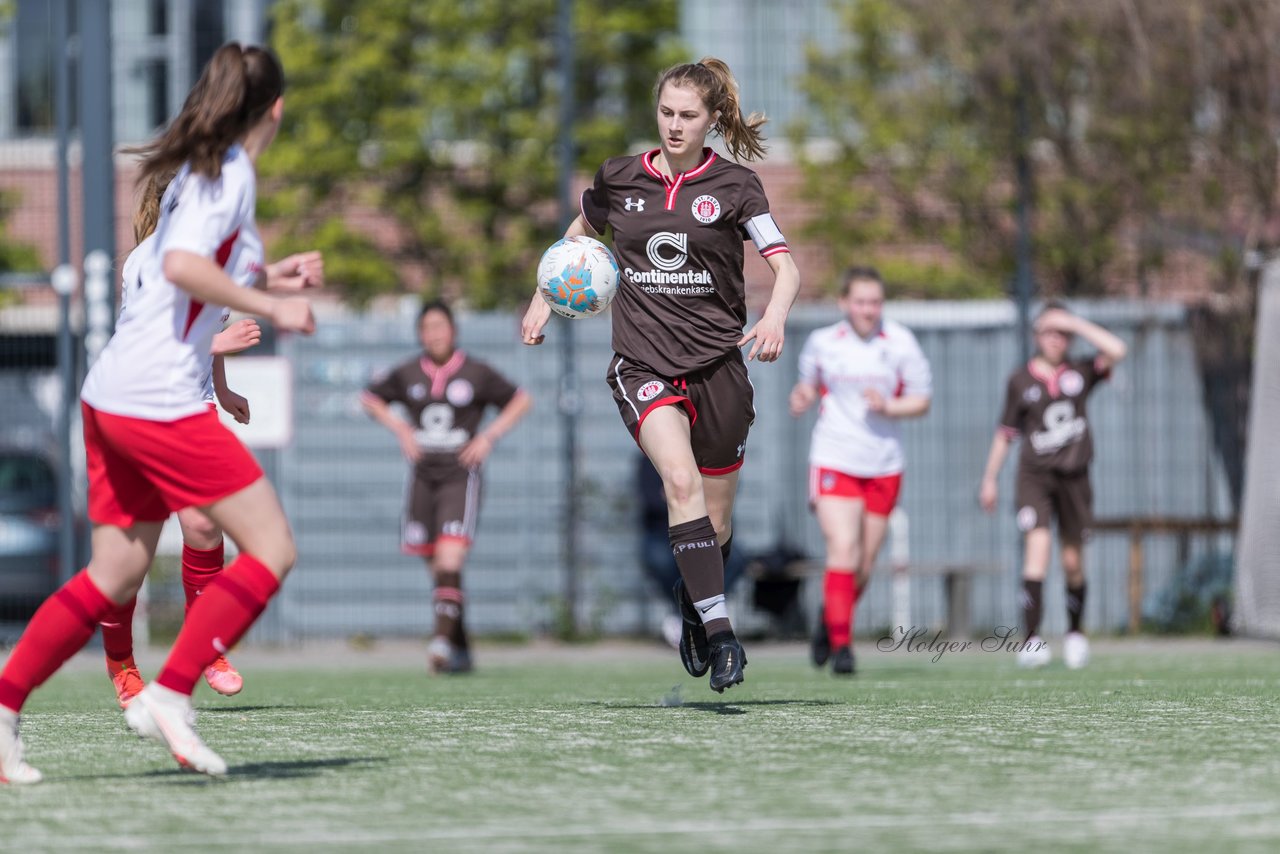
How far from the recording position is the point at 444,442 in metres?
12.4

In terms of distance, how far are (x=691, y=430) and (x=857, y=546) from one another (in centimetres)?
383

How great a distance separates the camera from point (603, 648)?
15.8 m

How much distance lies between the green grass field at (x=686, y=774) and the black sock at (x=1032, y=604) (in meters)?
3.62

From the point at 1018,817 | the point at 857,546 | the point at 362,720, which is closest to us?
the point at 1018,817

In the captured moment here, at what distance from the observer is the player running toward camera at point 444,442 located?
12.2 metres

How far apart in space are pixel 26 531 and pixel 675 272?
10.6 meters

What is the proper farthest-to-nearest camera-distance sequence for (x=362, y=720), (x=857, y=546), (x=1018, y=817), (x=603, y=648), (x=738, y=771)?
(x=603, y=648), (x=857, y=546), (x=362, y=720), (x=738, y=771), (x=1018, y=817)

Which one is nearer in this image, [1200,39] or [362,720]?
[362,720]

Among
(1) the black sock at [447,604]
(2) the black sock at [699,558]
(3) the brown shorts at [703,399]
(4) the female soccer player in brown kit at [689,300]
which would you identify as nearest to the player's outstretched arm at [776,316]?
(4) the female soccer player in brown kit at [689,300]

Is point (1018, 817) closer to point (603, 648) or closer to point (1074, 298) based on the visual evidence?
point (603, 648)

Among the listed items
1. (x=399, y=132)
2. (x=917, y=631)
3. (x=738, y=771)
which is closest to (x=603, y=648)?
(x=917, y=631)

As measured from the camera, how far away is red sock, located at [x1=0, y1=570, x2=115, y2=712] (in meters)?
5.16

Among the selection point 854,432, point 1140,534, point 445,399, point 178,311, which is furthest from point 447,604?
point 178,311

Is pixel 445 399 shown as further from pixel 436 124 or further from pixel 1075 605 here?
pixel 436 124
